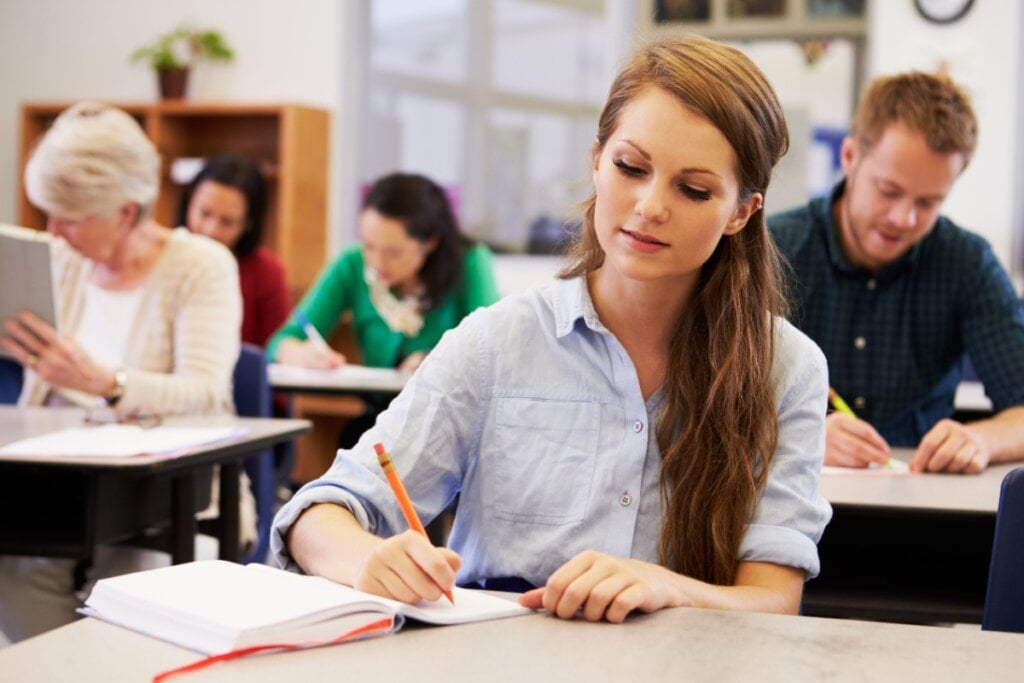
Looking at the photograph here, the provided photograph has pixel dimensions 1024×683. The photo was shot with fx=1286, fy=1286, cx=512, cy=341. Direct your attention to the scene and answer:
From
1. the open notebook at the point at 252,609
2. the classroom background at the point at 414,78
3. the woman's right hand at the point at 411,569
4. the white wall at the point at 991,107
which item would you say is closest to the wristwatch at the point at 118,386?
the open notebook at the point at 252,609

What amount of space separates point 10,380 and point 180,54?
3.63 meters

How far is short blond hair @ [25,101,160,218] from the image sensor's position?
269 centimetres

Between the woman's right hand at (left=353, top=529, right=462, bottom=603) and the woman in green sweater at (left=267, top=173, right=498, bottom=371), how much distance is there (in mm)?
2769

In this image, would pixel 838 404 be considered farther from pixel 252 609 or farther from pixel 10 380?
pixel 10 380

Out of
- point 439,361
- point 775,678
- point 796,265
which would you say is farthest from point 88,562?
point 775,678

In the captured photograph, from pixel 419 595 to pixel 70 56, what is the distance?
6.16 meters

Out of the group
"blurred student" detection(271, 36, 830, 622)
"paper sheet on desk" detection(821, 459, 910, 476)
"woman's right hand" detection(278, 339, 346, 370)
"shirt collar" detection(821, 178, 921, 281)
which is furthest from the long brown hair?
"woman's right hand" detection(278, 339, 346, 370)

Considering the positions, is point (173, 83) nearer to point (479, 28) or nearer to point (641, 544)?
point (479, 28)

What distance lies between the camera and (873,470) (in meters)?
2.08

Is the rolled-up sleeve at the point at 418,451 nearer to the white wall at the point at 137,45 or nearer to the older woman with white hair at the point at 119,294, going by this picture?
the older woman with white hair at the point at 119,294

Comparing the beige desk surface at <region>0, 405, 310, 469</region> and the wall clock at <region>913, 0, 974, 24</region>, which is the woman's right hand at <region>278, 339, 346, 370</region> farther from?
the wall clock at <region>913, 0, 974, 24</region>

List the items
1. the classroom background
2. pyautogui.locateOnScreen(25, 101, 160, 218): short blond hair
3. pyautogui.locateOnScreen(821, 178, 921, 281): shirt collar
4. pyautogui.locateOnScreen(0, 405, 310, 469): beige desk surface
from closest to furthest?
pyautogui.locateOnScreen(0, 405, 310, 469): beige desk surface, pyautogui.locateOnScreen(821, 178, 921, 281): shirt collar, pyautogui.locateOnScreen(25, 101, 160, 218): short blond hair, the classroom background

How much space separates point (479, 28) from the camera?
618 cm

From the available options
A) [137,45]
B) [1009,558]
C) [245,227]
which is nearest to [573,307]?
[1009,558]
